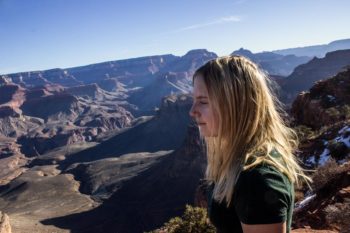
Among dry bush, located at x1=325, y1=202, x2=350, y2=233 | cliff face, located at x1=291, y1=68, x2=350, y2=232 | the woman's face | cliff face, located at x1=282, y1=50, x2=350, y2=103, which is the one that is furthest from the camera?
cliff face, located at x1=282, y1=50, x2=350, y2=103

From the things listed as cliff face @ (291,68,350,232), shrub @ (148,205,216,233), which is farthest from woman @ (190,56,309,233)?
shrub @ (148,205,216,233)

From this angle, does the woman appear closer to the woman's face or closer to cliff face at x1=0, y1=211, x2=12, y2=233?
the woman's face

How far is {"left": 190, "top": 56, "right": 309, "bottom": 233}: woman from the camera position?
6.56 ft

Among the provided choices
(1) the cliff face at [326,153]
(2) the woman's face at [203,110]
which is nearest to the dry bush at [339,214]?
(1) the cliff face at [326,153]

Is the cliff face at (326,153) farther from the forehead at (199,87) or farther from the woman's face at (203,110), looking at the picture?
the forehead at (199,87)

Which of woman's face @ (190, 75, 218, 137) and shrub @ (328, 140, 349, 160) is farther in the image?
shrub @ (328, 140, 349, 160)

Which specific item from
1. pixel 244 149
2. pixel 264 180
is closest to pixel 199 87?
pixel 244 149

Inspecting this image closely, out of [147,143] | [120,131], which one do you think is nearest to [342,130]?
[147,143]

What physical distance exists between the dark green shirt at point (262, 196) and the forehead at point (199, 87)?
0.60m

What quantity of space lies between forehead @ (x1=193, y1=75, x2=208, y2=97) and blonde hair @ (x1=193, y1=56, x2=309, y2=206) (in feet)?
0.12

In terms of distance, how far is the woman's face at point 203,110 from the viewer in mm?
2492

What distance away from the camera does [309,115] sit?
23.8m

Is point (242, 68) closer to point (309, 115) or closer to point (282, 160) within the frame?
point (282, 160)

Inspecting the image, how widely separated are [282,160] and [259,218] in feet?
1.39
